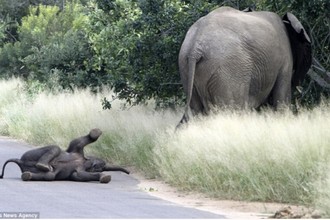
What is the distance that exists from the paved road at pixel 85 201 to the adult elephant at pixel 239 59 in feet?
6.51

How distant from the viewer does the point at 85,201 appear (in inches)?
527

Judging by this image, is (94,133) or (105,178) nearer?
(105,178)

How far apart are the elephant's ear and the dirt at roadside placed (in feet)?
13.6

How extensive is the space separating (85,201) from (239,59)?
5.08 meters

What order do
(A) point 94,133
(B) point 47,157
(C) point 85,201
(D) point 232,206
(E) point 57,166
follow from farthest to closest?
(A) point 94,133
(E) point 57,166
(B) point 47,157
(D) point 232,206
(C) point 85,201

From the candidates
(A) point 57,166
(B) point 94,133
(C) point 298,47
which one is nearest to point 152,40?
(C) point 298,47

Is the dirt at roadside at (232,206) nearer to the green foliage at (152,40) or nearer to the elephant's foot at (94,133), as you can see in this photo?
the elephant's foot at (94,133)

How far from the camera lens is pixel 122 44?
21469mm

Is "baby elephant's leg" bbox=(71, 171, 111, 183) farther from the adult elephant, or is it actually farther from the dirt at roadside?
the adult elephant

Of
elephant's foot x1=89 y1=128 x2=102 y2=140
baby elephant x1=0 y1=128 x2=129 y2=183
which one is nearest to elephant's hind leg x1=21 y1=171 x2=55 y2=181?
baby elephant x1=0 y1=128 x2=129 y2=183

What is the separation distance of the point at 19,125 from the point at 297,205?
15.1 m

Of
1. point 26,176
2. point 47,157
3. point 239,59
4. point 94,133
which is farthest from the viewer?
point 239,59

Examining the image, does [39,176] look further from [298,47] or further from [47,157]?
[298,47]

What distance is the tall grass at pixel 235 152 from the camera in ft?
44.5
